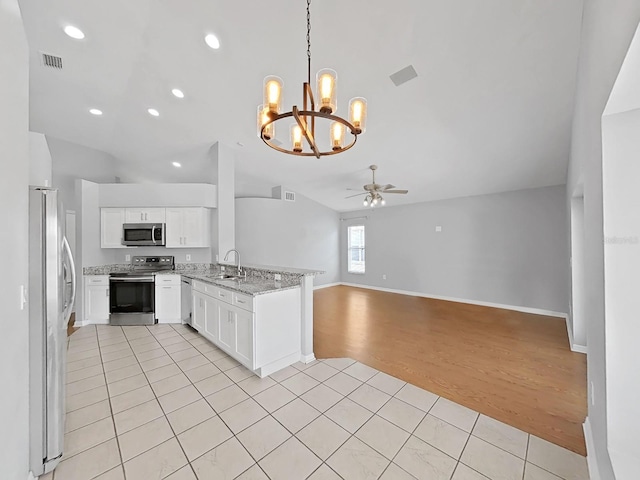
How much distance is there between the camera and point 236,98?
11.0 feet

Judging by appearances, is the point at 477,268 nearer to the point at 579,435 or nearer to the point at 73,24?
the point at 579,435

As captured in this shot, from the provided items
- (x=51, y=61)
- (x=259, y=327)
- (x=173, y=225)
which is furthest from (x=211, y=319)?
(x=51, y=61)

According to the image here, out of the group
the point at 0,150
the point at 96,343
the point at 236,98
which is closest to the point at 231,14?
the point at 236,98

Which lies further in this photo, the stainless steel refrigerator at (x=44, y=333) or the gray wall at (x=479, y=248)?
the gray wall at (x=479, y=248)

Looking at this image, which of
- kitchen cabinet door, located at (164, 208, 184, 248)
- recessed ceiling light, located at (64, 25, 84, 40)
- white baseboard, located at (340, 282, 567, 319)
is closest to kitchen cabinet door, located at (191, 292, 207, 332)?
kitchen cabinet door, located at (164, 208, 184, 248)

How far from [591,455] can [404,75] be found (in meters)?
3.34

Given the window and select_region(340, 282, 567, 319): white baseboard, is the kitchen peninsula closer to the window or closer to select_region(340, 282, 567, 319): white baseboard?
select_region(340, 282, 567, 319): white baseboard

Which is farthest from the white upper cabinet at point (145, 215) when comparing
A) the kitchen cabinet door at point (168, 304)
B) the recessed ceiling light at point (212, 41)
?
the recessed ceiling light at point (212, 41)

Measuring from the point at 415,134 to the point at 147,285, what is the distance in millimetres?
→ 4819

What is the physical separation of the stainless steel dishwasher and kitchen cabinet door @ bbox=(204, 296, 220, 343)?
0.83 meters

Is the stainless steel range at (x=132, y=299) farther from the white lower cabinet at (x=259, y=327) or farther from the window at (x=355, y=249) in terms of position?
the window at (x=355, y=249)

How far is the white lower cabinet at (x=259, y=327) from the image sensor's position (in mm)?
2643

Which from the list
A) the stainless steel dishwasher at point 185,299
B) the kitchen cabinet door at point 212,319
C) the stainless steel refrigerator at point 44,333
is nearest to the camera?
the stainless steel refrigerator at point 44,333

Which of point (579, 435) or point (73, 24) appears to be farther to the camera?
point (73, 24)
